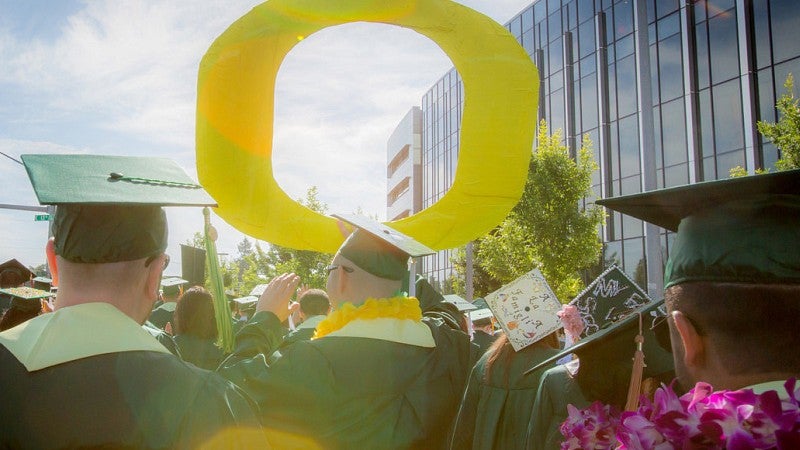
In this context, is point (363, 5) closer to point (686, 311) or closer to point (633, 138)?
point (686, 311)

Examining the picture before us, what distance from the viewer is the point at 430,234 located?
4.37 metres

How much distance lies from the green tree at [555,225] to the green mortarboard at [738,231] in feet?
48.2

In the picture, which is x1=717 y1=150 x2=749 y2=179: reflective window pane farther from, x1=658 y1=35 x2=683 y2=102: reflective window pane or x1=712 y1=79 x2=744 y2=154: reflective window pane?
x1=658 y1=35 x2=683 y2=102: reflective window pane

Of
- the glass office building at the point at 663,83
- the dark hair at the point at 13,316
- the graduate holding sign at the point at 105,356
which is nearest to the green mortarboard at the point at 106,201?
the graduate holding sign at the point at 105,356

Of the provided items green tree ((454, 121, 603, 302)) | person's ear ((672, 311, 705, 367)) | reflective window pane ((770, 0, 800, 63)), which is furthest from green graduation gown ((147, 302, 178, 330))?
reflective window pane ((770, 0, 800, 63))

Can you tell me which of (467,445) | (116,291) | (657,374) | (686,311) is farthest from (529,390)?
(116,291)

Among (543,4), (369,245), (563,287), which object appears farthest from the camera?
(543,4)

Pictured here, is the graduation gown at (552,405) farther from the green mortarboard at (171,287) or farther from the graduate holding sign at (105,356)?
the green mortarboard at (171,287)

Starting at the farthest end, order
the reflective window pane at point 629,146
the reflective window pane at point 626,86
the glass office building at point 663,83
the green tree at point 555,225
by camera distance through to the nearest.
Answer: the reflective window pane at point 626,86 < the reflective window pane at point 629,146 < the glass office building at point 663,83 < the green tree at point 555,225

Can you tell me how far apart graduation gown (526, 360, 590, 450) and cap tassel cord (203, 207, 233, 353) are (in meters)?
1.55

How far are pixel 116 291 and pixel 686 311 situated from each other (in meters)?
1.53

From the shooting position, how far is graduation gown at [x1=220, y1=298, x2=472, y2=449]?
2.81 meters

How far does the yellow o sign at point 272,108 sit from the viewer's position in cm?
401

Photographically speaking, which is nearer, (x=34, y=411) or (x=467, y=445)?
(x=34, y=411)
